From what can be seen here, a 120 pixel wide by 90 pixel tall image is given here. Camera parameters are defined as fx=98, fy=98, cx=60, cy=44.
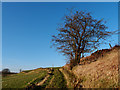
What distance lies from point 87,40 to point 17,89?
1453 centimetres

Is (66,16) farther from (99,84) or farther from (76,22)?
(99,84)

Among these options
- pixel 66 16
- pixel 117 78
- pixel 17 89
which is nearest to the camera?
pixel 117 78

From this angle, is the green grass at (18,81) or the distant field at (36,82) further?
the green grass at (18,81)

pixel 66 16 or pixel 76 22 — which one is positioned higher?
pixel 66 16

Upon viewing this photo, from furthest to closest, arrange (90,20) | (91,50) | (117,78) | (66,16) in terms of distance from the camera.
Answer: (66,16) < (90,20) < (91,50) < (117,78)

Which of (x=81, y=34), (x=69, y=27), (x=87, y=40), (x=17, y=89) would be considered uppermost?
(x=69, y=27)

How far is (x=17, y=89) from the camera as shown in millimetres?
9297

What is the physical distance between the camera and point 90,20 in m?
20.2

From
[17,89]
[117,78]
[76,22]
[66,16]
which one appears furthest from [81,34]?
[17,89]

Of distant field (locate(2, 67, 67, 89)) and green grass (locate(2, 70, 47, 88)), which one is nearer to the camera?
distant field (locate(2, 67, 67, 89))

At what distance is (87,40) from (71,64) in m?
5.70

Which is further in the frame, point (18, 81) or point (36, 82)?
point (18, 81)

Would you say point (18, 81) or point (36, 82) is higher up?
point (36, 82)

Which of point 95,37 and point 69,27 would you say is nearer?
point 95,37
